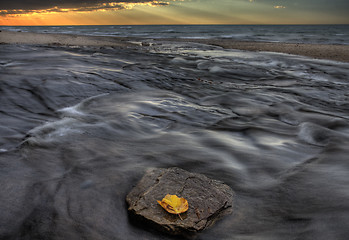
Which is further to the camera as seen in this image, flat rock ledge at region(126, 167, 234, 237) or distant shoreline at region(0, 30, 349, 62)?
distant shoreline at region(0, 30, 349, 62)

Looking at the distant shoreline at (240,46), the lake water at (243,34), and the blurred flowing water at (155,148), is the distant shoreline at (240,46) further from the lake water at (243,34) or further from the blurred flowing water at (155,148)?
the lake water at (243,34)

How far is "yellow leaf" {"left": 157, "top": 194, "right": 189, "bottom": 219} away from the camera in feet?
5.58

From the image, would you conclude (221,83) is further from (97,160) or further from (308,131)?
(97,160)

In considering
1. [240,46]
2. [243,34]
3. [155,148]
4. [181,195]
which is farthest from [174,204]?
[243,34]

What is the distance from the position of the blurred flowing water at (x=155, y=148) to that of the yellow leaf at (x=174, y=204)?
0.18 meters

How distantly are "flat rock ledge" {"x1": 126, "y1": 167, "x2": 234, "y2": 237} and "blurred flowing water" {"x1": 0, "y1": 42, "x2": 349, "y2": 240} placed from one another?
0.25 feet

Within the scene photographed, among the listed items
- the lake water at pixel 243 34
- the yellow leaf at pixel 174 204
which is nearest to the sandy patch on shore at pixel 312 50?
the lake water at pixel 243 34

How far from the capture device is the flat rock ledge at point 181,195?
1653 mm

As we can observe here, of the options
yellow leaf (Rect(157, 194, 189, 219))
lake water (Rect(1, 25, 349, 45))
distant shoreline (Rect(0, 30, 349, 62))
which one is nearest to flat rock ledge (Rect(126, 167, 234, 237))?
yellow leaf (Rect(157, 194, 189, 219))

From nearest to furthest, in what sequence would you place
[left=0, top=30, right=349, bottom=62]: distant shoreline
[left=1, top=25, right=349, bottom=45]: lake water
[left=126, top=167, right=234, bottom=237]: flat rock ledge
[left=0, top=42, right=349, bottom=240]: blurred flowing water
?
1. [left=126, top=167, right=234, bottom=237]: flat rock ledge
2. [left=0, top=42, right=349, bottom=240]: blurred flowing water
3. [left=0, top=30, right=349, bottom=62]: distant shoreline
4. [left=1, top=25, right=349, bottom=45]: lake water

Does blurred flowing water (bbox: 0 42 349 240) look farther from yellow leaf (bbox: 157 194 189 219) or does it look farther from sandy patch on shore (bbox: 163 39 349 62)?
sandy patch on shore (bbox: 163 39 349 62)

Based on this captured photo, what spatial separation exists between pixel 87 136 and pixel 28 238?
65.7 inches

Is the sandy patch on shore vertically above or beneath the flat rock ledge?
above

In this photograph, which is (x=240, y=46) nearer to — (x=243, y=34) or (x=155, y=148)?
(x=155, y=148)
